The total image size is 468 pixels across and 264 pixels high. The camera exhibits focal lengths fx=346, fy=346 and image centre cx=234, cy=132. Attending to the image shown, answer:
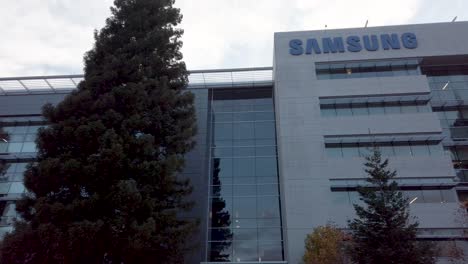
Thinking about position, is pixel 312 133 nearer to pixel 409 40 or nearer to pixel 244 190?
pixel 244 190

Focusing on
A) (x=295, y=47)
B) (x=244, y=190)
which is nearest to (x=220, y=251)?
(x=244, y=190)

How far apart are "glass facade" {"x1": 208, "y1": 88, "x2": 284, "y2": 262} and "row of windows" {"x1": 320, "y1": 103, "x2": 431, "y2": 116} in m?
5.55

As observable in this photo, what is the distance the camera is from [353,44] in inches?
1251

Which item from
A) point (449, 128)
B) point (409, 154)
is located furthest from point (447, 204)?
point (449, 128)

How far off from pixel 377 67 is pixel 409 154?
8.52 meters

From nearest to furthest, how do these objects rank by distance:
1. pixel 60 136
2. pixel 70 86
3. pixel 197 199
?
pixel 60 136 → pixel 197 199 → pixel 70 86

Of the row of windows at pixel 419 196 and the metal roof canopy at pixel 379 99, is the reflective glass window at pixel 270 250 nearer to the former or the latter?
the row of windows at pixel 419 196

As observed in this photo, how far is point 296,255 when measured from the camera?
2380 centimetres

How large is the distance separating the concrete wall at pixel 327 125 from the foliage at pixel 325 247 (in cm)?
223

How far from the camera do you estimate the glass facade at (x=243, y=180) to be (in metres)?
25.9

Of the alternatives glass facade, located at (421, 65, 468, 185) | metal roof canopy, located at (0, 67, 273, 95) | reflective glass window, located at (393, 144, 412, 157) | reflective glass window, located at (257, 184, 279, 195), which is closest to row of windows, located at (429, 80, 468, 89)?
glass facade, located at (421, 65, 468, 185)

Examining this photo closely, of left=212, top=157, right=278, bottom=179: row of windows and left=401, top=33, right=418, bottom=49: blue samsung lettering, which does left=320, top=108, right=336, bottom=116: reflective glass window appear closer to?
left=212, top=157, right=278, bottom=179: row of windows

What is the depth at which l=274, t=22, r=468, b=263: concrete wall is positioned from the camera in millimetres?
25109

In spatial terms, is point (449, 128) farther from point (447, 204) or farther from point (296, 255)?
point (296, 255)
